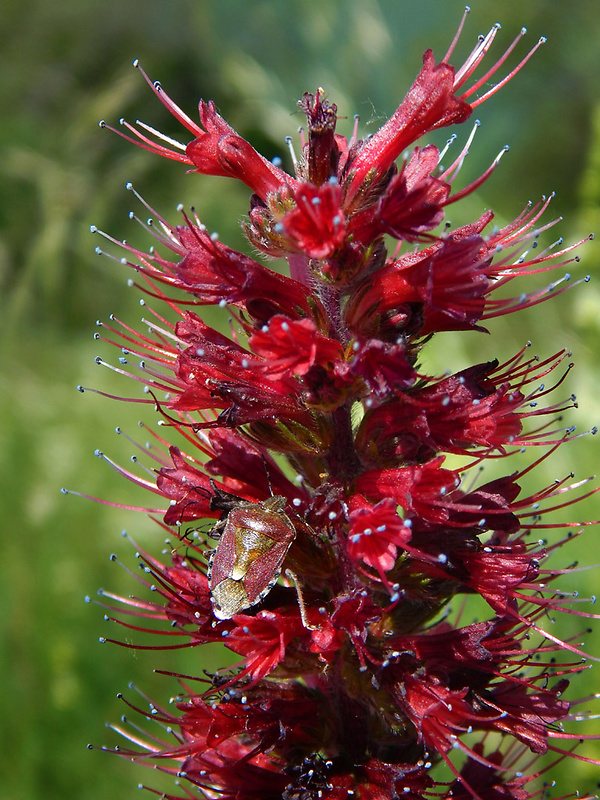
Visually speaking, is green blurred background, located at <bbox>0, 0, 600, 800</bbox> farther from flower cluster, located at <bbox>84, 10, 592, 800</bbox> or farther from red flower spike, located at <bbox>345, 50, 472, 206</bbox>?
flower cluster, located at <bbox>84, 10, 592, 800</bbox>

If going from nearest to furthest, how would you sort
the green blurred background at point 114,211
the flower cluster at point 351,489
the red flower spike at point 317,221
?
the red flower spike at point 317,221 → the flower cluster at point 351,489 → the green blurred background at point 114,211

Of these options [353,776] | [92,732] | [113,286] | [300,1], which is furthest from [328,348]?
[300,1]

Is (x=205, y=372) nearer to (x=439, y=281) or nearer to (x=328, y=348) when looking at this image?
(x=328, y=348)

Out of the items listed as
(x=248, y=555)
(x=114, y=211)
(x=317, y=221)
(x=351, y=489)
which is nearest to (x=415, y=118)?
(x=317, y=221)

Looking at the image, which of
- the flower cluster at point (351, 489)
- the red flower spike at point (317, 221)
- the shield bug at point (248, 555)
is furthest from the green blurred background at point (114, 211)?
the shield bug at point (248, 555)

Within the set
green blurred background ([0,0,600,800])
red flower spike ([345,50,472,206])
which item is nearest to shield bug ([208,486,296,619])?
red flower spike ([345,50,472,206])

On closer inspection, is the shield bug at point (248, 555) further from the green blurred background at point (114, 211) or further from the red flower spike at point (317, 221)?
the green blurred background at point (114, 211)
